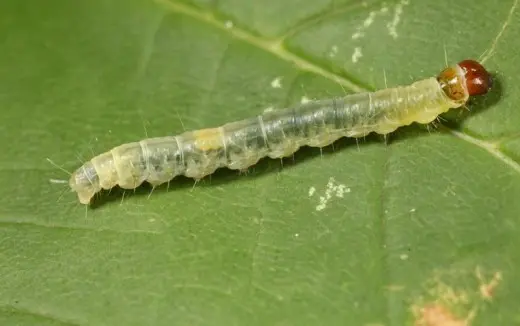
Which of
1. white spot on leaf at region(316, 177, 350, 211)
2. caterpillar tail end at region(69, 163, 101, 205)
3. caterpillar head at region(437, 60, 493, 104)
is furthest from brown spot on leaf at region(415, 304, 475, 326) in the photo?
caterpillar tail end at region(69, 163, 101, 205)

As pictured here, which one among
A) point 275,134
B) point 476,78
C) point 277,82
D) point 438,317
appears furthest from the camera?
point 277,82

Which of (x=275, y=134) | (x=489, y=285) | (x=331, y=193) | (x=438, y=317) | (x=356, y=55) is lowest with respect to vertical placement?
(x=438, y=317)

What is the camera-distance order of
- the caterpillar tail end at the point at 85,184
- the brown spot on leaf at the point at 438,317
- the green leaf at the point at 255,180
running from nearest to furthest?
the brown spot on leaf at the point at 438,317, the green leaf at the point at 255,180, the caterpillar tail end at the point at 85,184

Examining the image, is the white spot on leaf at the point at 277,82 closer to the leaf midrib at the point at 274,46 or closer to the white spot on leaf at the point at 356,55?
the leaf midrib at the point at 274,46

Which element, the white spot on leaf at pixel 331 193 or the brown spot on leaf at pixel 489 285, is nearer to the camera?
the brown spot on leaf at pixel 489 285

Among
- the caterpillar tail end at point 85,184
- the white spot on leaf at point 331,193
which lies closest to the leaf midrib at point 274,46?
the white spot on leaf at point 331,193

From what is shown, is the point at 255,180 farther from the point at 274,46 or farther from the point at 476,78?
the point at 476,78

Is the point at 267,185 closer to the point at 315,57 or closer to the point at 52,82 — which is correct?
the point at 315,57

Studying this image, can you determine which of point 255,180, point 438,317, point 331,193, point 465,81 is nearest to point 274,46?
point 255,180
